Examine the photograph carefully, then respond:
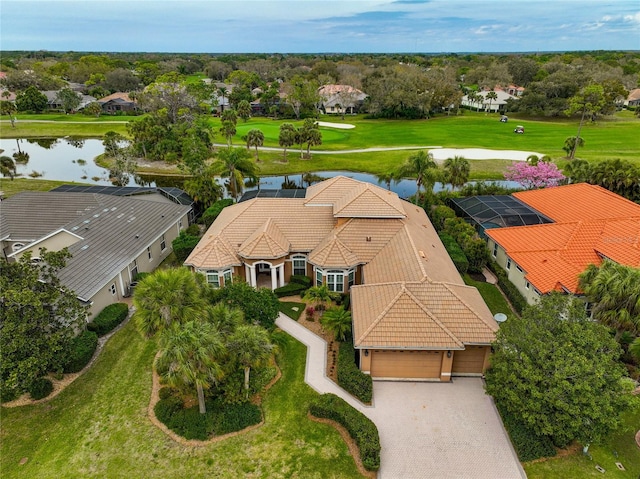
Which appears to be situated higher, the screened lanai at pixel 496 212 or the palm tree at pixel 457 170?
the palm tree at pixel 457 170

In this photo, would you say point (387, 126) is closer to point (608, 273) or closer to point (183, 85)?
point (183, 85)

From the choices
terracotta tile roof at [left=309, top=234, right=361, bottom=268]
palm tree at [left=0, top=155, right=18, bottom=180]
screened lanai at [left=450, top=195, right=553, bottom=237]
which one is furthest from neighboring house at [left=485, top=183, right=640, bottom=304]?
palm tree at [left=0, top=155, right=18, bottom=180]

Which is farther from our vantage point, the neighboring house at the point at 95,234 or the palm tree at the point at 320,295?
the neighboring house at the point at 95,234

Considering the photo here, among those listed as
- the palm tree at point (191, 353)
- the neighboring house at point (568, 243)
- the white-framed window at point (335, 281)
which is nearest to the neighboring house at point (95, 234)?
the palm tree at point (191, 353)

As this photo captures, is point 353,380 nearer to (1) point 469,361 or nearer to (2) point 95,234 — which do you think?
(1) point 469,361

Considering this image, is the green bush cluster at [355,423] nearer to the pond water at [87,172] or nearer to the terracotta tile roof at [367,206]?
the terracotta tile roof at [367,206]

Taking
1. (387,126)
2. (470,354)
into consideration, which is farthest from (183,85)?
(470,354)

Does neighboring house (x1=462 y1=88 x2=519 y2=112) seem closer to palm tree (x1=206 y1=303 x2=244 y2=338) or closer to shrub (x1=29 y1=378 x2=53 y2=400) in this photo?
palm tree (x1=206 y1=303 x2=244 y2=338)

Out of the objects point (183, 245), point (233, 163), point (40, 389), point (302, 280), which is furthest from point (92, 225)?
point (233, 163)
